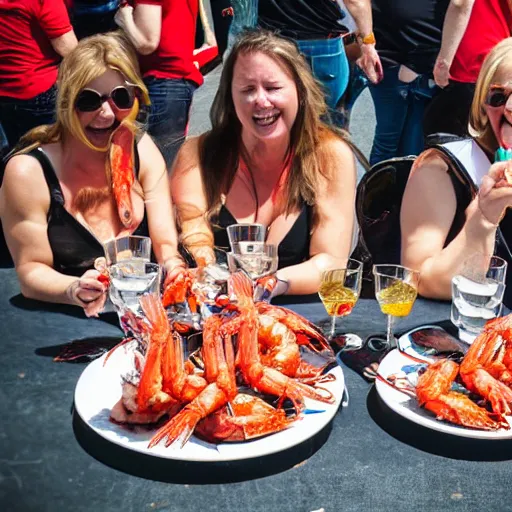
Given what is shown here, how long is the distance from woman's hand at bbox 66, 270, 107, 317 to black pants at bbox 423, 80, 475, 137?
241 centimetres

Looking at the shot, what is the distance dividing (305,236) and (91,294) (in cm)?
85

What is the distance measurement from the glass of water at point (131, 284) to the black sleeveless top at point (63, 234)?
22.5 inches

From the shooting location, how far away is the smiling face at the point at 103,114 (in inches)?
93.8

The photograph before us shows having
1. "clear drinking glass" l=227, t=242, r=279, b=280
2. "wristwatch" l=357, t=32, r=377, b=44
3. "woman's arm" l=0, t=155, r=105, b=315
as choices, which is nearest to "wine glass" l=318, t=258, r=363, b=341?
"clear drinking glass" l=227, t=242, r=279, b=280

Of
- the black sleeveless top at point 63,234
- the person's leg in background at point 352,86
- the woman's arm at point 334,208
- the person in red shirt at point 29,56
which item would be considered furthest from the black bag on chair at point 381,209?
the person's leg in background at point 352,86

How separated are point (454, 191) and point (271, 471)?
122 centimetres

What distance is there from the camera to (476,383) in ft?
5.14

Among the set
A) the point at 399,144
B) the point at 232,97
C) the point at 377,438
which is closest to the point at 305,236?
the point at 232,97

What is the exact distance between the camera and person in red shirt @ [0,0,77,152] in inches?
134

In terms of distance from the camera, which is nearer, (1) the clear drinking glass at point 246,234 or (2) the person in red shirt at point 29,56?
(1) the clear drinking glass at point 246,234

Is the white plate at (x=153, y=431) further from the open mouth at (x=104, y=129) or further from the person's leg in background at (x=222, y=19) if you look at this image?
the person's leg in background at (x=222, y=19)

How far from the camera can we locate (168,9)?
3.64 metres

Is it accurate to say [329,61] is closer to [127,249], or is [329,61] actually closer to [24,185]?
[24,185]

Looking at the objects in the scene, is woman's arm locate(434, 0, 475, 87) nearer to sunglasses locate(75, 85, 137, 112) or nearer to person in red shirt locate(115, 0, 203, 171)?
person in red shirt locate(115, 0, 203, 171)
